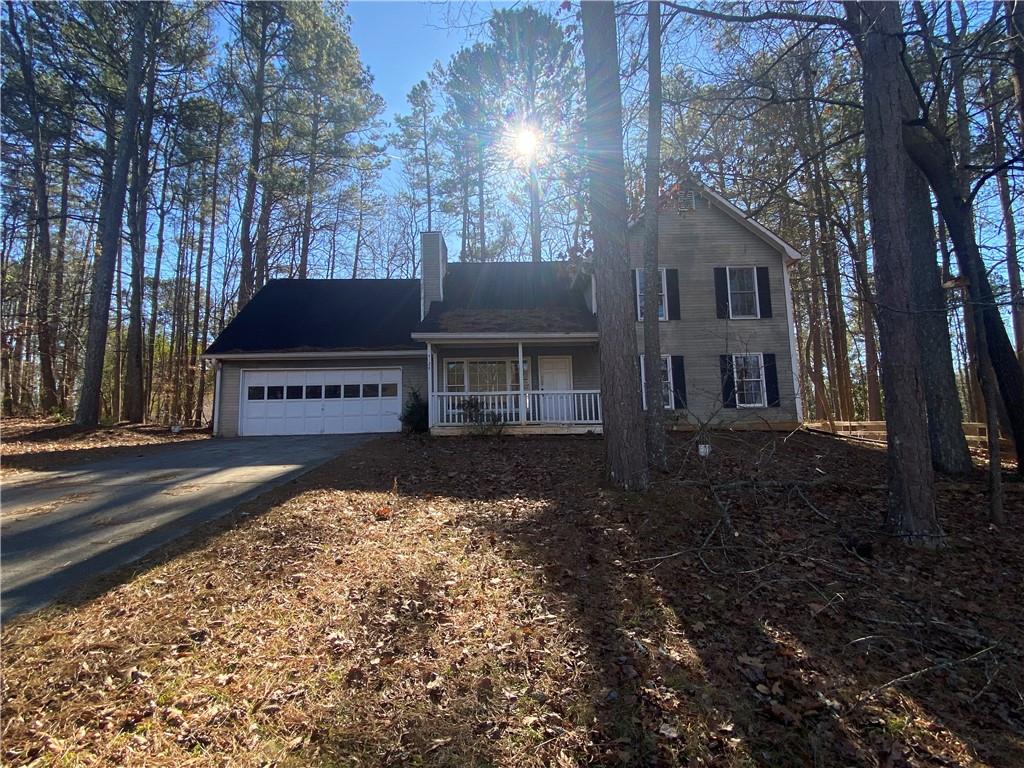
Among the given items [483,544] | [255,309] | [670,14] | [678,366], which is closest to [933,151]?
[670,14]

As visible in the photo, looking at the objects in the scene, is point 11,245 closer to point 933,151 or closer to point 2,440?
point 2,440

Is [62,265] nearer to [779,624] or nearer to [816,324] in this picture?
[779,624]

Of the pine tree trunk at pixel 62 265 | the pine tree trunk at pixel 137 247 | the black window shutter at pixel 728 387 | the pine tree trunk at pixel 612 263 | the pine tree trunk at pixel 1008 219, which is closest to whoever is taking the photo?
the pine tree trunk at pixel 612 263

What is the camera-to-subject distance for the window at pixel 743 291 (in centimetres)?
1341

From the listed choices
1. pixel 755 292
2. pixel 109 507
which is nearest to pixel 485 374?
pixel 755 292

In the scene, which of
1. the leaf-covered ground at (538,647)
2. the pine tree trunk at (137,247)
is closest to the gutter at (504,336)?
the leaf-covered ground at (538,647)

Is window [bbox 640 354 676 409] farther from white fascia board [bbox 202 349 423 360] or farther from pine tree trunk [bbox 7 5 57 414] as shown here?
pine tree trunk [bbox 7 5 57 414]

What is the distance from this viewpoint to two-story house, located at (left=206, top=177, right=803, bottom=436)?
42.0ft

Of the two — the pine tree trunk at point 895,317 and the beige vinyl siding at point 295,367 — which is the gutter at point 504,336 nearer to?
the beige vinyl siding at point 295,367

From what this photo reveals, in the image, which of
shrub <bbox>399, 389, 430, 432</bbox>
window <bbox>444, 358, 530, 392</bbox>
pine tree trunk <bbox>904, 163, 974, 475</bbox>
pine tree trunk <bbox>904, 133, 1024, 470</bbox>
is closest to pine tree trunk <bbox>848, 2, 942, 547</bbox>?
pine tree trunk <bbox>904, 133, 1024, 470</bbox>

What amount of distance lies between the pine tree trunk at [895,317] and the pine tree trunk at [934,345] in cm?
311

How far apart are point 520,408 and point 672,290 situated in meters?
5.60

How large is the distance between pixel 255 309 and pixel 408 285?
5.01 m

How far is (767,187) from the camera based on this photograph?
27.0ft
